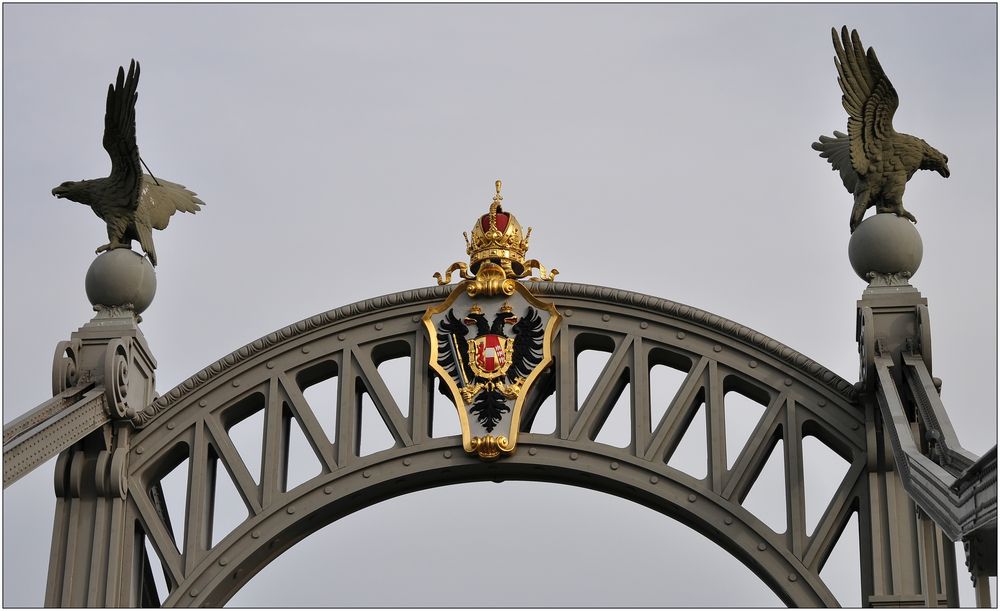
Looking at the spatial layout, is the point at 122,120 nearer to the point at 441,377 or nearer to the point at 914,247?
the point at 441,377

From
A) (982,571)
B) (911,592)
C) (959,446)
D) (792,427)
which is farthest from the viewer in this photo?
(792,427)

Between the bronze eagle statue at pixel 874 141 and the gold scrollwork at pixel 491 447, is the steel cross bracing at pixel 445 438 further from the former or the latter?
the bronze eagle statue at pixel 874 141

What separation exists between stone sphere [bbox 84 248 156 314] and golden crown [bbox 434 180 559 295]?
7.93ft

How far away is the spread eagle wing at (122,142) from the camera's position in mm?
16547

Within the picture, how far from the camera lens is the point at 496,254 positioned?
54.3 feet

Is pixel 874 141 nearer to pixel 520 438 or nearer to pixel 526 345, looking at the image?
pixel 526 345

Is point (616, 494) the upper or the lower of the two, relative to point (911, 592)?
upper

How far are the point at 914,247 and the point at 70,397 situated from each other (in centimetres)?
670

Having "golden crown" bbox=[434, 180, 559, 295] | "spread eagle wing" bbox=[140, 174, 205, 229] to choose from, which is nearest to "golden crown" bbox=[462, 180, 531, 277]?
"golden crown" bbox=[434, 180, 559, 295]

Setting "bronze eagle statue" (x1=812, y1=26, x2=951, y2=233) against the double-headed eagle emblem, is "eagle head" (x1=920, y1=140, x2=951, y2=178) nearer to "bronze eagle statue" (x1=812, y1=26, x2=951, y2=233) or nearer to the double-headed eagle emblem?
"bronze eagle statue" (x1=812, y1=26, x2=951, y2=233)

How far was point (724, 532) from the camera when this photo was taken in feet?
51.1

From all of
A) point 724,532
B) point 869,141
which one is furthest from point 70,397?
point 869,141

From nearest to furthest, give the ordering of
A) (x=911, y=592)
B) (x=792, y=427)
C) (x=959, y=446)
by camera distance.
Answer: (x=959, y=446) < (x=911, y=592) < (x=792, y=427)

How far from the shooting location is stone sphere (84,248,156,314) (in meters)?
16.7
